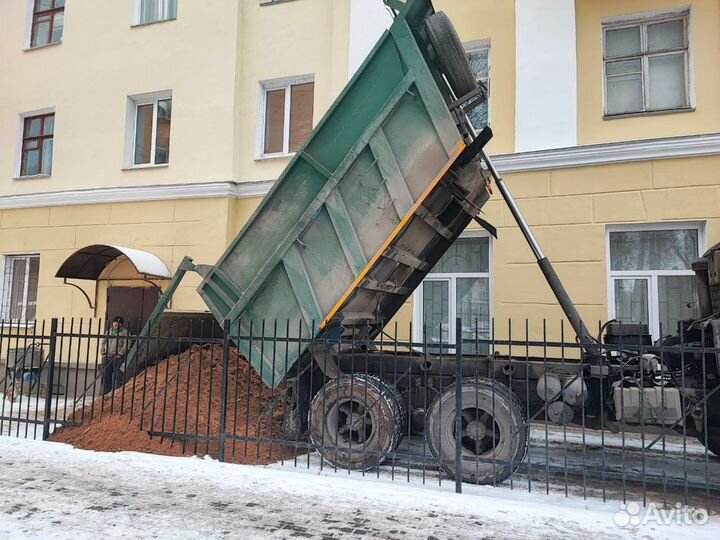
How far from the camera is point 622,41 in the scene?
8617 mm

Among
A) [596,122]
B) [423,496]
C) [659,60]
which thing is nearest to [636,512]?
[423,496]

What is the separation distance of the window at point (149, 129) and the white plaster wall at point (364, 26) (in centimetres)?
422

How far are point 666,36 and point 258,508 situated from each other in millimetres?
8729

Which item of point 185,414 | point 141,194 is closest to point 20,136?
point 141,194

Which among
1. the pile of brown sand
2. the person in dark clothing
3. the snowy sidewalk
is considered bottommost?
the snowy sidewalk

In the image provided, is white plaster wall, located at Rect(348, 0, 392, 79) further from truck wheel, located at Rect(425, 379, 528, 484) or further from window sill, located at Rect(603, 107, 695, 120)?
truck wheel, located at Rect(425, 379, 528, 484)

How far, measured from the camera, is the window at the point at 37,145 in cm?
1278

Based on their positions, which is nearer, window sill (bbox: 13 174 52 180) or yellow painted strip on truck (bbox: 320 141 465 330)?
yellow painted strip on truck (bbox: 320 141 465 330)

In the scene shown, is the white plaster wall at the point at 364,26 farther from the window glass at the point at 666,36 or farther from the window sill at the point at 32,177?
the window sill at the point at 32,177

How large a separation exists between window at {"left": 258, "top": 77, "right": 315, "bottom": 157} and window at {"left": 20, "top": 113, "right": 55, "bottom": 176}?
17.7ft

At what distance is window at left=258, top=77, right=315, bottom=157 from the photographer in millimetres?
10859

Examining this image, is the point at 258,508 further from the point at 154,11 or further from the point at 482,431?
the point at 154,11

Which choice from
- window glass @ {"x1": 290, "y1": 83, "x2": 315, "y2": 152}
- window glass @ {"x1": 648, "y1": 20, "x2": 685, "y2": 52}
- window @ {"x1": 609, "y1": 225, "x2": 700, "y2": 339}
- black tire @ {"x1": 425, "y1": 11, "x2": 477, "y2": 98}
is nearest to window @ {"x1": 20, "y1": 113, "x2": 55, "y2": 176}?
window glass @ {"x1": 290, "y1": 83, "x2": 315, "y2": 152}

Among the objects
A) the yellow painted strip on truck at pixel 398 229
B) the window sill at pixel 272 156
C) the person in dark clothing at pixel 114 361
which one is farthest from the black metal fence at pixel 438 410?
the window sill at pixel 272 156
